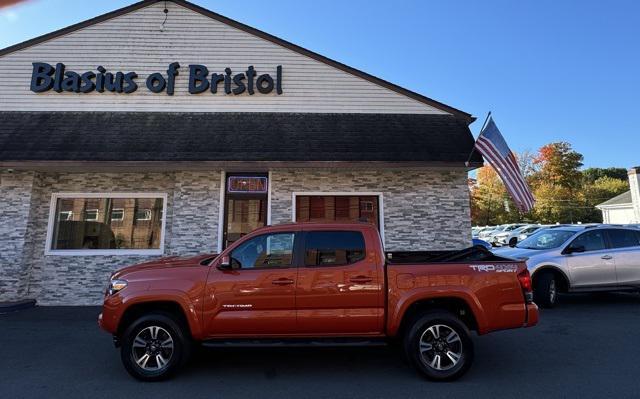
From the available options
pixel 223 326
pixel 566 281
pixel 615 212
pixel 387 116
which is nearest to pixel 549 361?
pixel 566 281

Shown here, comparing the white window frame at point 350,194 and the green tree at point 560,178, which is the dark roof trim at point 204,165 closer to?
the white window frame at point 350,194

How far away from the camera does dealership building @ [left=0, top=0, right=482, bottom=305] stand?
8844 millimetres

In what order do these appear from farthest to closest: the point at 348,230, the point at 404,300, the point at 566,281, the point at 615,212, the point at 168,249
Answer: the point at 615,212
the point at 168,249
the point at 566,281
the point at 348,230
the point at 404,300

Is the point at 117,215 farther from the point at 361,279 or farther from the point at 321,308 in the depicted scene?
the point at 361,279

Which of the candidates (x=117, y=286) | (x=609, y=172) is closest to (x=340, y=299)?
(x=117, y=286)

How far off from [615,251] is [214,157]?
9.46m

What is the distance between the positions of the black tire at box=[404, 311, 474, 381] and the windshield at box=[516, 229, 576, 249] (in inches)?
224

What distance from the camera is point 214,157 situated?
28.2 feet

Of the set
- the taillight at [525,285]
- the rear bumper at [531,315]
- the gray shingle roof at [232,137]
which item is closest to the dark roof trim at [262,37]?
the gray shingle roof at [232,137]

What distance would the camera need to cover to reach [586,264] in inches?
326

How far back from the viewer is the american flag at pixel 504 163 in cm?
817

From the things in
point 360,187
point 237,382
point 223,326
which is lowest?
point 237,382

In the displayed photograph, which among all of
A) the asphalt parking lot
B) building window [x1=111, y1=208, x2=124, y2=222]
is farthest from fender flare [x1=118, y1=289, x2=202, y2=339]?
building window [x1=111, y1=208, x2=124, y2=222]

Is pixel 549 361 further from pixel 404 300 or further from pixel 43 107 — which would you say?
pixel 43 107
